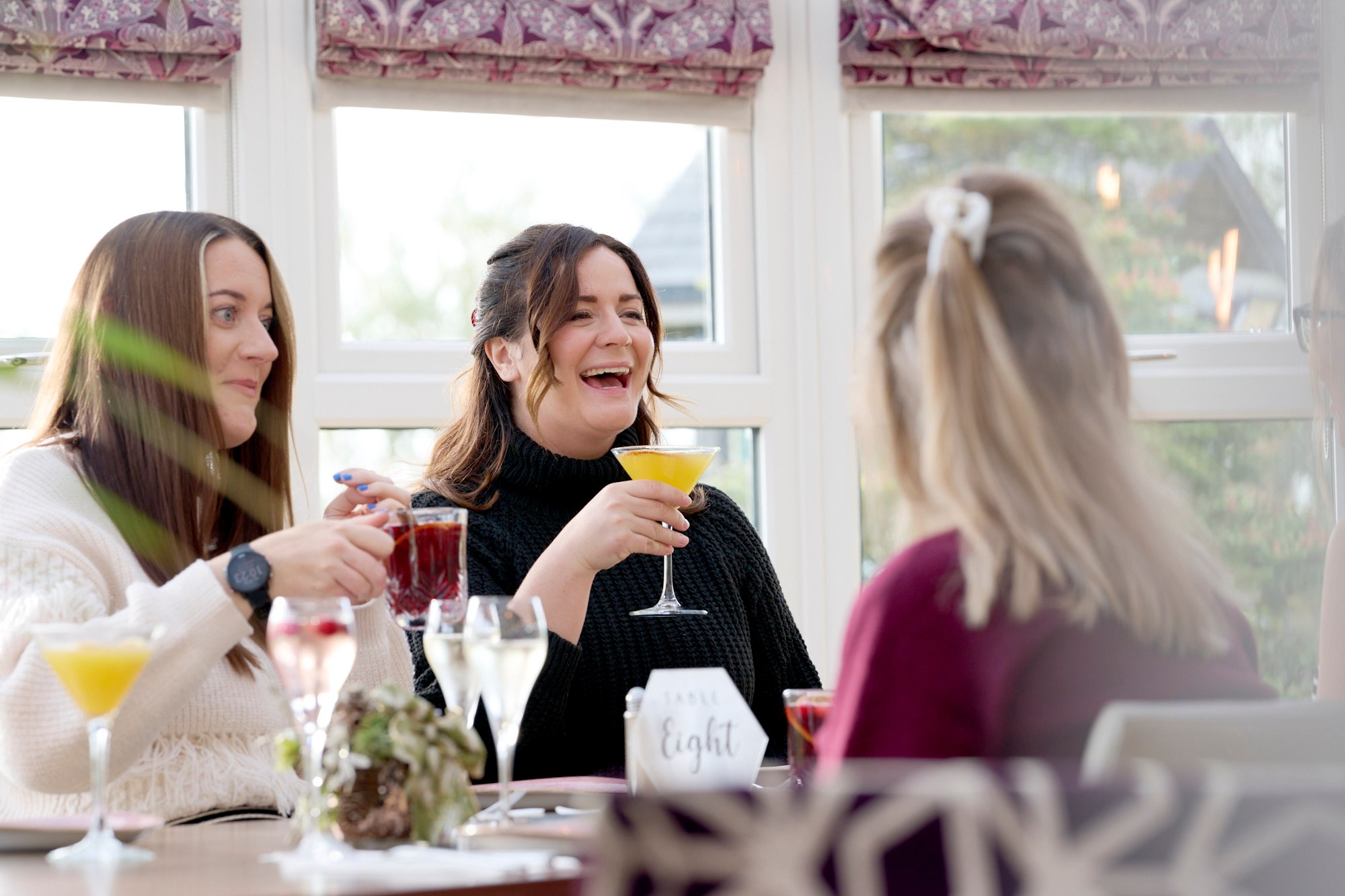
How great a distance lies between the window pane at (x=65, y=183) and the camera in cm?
323

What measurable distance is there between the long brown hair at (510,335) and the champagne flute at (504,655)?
3.87 feet

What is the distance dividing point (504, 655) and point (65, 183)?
2.30 m

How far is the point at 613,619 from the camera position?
8.59 feet

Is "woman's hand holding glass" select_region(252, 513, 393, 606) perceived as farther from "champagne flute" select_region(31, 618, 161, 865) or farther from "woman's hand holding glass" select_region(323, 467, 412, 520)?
"champagne flute" select_region(31, 618, 161, 865)

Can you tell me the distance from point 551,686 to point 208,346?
0.74 metres

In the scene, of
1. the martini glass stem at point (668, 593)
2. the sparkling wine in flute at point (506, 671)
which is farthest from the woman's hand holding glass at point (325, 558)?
the martini glass stem at point (668, 593)

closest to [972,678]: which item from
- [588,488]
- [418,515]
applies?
[418,515]

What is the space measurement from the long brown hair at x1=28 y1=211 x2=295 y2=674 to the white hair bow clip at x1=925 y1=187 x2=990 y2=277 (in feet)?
4.21

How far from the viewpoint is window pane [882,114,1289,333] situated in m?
3.80

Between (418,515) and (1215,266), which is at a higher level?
(1215,266)

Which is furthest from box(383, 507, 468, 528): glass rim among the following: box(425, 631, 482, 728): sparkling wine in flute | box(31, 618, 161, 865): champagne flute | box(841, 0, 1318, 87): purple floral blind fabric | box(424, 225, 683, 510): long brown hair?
box(841, 0, 1318, 87): purple floral blind fabric

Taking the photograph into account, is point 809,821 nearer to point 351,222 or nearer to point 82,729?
point 82,729

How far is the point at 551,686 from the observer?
229cm

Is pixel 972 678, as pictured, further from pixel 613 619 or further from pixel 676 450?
pixel 613 619
